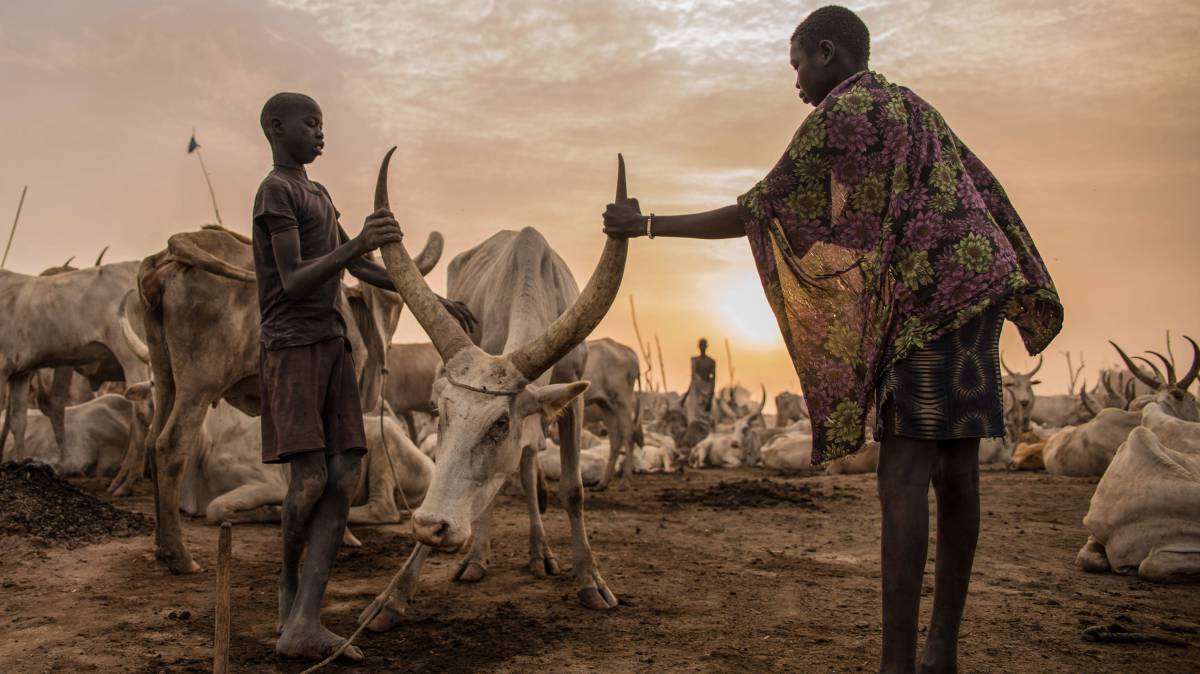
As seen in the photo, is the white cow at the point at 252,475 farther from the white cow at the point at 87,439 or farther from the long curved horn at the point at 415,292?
the white cow at the point at 87,439

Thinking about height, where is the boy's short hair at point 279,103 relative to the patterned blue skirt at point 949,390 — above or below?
above

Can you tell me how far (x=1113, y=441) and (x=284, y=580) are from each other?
1151 cm

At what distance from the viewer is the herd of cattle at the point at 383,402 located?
4137 millimetres

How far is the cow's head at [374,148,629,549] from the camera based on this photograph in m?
3.80

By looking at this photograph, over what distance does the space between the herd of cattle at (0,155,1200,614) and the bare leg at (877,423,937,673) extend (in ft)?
5.15

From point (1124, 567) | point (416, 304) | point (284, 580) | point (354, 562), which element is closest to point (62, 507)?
point (354, 562)

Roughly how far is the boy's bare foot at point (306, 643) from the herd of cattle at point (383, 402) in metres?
0.63

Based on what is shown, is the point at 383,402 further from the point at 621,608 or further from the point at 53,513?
the point at 53,513

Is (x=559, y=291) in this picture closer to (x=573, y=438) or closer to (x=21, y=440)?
(x=573, y=438)

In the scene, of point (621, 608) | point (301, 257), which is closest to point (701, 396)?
point (621, 608)

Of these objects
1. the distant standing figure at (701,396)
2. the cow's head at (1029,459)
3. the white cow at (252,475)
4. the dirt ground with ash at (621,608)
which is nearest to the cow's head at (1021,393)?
the cow's head at (1029,459)

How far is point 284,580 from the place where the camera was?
4.06m

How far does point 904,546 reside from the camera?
286 cm

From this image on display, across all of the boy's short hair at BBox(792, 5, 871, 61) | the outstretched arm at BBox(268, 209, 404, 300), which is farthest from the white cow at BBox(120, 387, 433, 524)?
the boy's short hair at BBox(792, 5, 871, 61)
